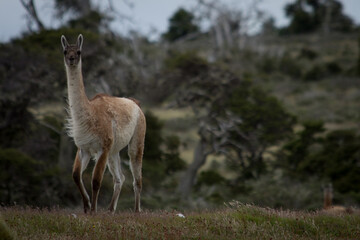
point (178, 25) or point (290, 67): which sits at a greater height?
point (178, 25)

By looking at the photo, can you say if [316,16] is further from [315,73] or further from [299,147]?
[299,147]

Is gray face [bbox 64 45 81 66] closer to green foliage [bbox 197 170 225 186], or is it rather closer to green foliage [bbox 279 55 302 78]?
green foliage [bbox 197 170 225 186]

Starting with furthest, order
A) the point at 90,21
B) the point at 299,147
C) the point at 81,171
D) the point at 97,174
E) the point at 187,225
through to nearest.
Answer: the point at 90,21, the point at 299,147, the point at 81,171, the point at 97,174, the point at 187,225

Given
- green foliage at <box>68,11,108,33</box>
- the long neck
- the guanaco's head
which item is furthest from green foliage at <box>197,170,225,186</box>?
the guanaco's head

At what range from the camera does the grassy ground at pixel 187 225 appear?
253 inches

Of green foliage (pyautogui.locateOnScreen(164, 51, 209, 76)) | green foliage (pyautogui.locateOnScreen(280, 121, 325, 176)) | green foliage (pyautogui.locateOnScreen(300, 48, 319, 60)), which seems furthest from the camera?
green foliage (pyautogui.locateOnScreen(300, 48, 319, 60))

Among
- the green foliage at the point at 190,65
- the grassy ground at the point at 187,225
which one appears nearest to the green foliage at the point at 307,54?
the green foliage at the point at 190,65

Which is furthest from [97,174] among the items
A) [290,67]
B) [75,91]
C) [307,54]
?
[307,54]

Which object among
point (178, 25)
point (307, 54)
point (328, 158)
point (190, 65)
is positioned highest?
point (178, 25)

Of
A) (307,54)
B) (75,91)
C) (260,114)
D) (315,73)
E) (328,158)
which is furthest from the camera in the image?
(307,54)

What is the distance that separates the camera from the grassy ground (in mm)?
6430

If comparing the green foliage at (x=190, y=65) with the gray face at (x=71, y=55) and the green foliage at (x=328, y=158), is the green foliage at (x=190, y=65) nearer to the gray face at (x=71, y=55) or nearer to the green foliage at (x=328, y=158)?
the green foliage at (x=328, y=158)

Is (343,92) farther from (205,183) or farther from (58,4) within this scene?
(58,4)

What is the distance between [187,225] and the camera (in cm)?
703
